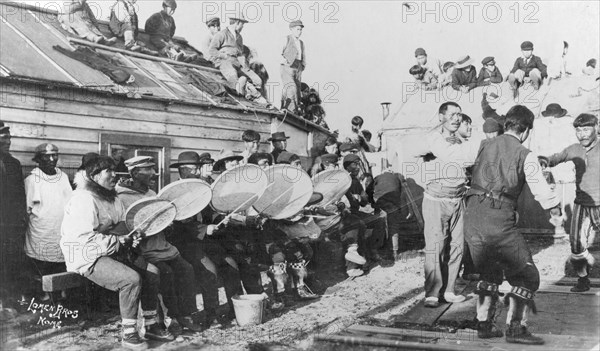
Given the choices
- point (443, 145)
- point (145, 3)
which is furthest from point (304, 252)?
point (145, 3)

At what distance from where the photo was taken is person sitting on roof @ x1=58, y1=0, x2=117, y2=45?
656 cm

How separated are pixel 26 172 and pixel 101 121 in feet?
3.34

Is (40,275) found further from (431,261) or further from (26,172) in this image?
(431,261)

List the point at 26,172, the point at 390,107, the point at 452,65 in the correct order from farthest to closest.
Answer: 1. the point at 390,107
2. the point at 452,65
3. the point at 26,172

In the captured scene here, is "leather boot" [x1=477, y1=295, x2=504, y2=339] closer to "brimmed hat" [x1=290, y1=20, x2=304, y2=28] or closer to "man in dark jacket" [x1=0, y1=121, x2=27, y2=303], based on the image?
"brimmed hat" [x1=290, y1=20, x2=304, y2=28]

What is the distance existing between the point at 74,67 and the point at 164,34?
179 cm

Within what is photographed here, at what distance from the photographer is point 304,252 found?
589cm

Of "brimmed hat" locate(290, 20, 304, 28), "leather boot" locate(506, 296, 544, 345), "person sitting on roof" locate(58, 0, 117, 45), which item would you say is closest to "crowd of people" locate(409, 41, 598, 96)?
"brimmed hat" locate(290, 20, 304, 28)

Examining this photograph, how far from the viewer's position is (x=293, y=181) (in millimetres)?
→ 5496

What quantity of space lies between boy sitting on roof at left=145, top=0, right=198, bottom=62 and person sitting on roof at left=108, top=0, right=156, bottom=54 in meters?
0.29

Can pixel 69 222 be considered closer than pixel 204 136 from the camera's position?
Yes

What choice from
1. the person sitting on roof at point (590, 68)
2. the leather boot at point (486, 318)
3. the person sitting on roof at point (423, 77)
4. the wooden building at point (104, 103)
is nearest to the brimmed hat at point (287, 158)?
the wooden building at point (104, 103)

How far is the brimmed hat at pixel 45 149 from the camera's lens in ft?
16.6

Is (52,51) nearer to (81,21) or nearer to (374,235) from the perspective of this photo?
(81,21)
